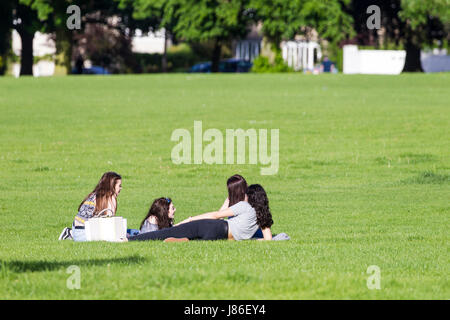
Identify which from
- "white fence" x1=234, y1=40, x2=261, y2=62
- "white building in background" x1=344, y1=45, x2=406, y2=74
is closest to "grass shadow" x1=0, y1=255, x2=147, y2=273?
"white building in background" x1=344, y1=45, x2=406, y2=74

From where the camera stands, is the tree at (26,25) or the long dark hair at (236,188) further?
the tree at (26,25)

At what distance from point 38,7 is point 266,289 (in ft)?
205

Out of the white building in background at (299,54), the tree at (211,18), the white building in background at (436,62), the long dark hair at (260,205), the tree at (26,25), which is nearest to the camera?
the long dark hair at (260,205)

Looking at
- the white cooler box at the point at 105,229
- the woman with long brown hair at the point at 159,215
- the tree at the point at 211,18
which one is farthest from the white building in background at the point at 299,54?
the white cooler box at the point at 105,229

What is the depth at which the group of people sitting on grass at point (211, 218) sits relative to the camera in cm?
1320

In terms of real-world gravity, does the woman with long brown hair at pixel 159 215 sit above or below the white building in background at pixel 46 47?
below

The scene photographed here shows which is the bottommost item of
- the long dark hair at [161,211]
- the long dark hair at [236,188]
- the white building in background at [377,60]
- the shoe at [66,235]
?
the shoe at [66,235]

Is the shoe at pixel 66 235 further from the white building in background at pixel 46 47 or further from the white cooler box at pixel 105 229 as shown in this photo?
the white building in background at pixel 46 47

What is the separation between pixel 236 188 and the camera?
539 inches

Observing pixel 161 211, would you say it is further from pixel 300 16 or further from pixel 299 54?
pixel 299 54

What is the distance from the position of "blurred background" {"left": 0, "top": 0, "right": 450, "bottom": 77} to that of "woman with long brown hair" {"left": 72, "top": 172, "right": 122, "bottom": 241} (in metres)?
44.4

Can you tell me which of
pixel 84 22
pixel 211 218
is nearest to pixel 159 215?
pixel 211 218

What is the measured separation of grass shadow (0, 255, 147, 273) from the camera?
9.75 meters

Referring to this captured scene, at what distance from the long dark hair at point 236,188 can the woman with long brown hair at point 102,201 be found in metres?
1.58
